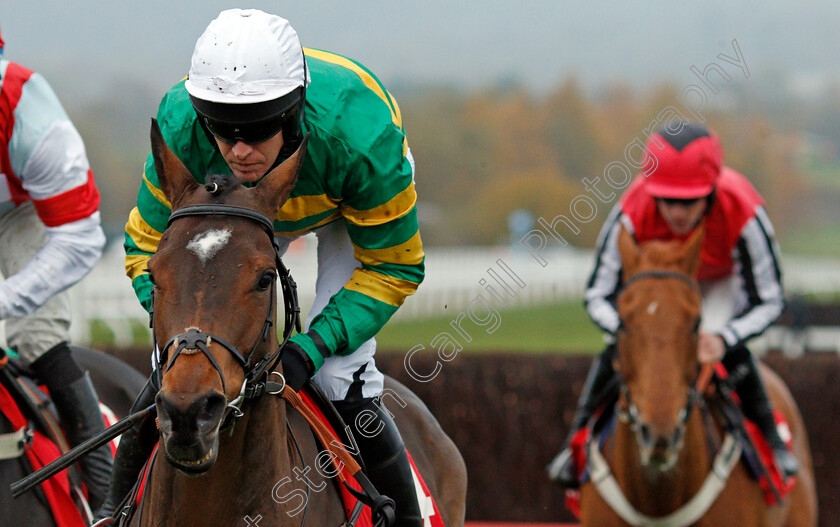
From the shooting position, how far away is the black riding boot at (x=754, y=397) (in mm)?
6066

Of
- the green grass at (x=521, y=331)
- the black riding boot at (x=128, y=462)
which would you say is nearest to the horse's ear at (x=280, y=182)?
the black riding boot at (x=128, y=462)

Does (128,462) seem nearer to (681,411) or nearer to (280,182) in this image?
(280,182)

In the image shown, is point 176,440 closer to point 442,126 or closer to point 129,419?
point 129,419

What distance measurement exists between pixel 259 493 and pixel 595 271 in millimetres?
4053

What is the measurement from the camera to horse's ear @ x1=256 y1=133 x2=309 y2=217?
2.85m

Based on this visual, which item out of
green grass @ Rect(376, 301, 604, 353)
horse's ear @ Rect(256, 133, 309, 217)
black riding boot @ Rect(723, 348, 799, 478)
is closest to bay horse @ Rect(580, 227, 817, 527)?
black riding boot @ Rect(723, 348, 799, 478)

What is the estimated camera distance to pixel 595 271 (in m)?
6.64

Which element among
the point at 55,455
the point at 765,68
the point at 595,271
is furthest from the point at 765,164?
the point at 55,455

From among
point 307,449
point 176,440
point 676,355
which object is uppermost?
point 176,440

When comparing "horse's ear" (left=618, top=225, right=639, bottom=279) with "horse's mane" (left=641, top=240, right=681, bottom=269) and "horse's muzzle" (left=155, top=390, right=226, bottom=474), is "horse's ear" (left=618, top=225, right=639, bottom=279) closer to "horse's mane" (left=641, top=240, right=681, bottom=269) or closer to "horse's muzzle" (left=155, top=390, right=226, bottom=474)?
"horse's mane" (left=641, top=240, right=681, bottom=269)

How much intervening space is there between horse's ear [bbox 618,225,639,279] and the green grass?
15.7m

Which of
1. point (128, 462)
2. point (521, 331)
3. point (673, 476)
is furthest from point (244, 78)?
point (521, 331)

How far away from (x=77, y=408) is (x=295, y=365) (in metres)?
1.86

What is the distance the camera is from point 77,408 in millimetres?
4504
